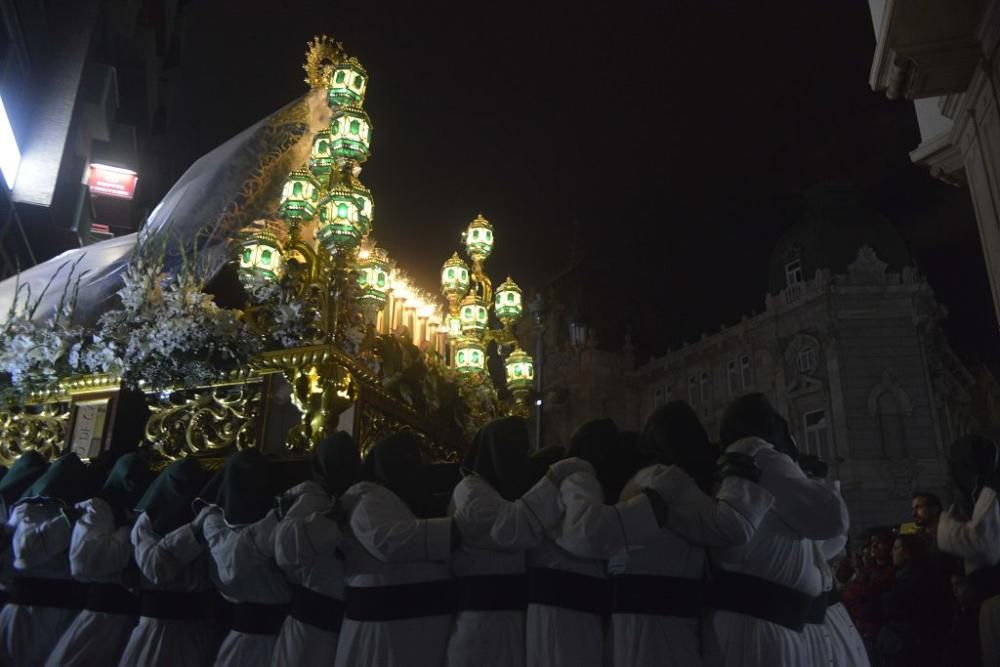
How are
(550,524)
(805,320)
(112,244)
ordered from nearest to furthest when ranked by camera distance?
(550,524) < (112,244) < (805,320)

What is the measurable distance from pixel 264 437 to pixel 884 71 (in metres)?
6.03

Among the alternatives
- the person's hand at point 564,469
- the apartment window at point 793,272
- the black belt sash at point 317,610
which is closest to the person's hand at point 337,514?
the black belt sash at point 317,610

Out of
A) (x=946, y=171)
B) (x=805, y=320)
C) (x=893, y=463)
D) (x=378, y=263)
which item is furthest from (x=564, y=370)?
(x=946, y=171)

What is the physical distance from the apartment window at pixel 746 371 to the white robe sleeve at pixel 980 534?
2557 centimetres

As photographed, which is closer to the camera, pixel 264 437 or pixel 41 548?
pixel 41 548

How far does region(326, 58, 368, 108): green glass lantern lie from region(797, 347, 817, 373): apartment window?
22.3 m

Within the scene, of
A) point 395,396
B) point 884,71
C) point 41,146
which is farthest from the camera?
point 41,146

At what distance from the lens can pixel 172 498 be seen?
17.9ft

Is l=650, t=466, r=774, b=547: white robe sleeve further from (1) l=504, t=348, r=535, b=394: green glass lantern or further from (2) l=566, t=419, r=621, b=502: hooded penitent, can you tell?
(1) l=504, t=348, r=535, b=394: green glass lantern

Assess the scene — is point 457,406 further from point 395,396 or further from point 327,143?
point 327,143

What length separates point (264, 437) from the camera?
7328 millimetres

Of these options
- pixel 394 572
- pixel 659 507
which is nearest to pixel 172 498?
pixel 394 572

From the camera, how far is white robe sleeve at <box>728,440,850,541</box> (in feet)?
12.8

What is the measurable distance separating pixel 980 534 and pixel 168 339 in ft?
21.7
